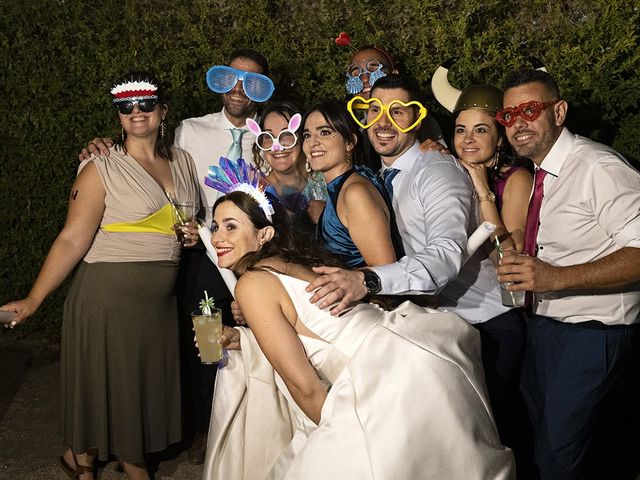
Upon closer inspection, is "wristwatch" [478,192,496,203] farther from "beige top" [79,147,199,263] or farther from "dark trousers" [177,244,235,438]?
"dark trousers" [177,244,235,438]

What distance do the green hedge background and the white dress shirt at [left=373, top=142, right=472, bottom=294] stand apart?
152cm

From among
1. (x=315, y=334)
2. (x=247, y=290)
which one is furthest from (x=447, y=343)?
(x=247, y=290)

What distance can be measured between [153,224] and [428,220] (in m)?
1.55

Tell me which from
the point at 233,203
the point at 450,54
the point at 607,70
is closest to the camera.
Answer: the point at 233,203

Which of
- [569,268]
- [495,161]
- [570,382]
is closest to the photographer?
[569,268]

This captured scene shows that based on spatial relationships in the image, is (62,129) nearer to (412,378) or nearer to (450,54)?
(450,54)

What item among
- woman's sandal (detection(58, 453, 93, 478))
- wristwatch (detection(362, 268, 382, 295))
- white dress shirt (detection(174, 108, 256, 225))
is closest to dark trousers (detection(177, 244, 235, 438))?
white dress shirt (detection(174, 108, 256, 225))


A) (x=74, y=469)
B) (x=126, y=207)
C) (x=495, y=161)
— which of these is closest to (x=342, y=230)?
(x=495, y=161)

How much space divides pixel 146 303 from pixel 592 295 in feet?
7.48

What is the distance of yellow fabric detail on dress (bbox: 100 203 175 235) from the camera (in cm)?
409

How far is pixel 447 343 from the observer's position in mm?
2971

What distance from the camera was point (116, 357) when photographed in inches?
162

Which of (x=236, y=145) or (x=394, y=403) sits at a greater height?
(x=236, y=145)

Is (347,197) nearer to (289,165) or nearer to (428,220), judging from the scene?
(428,220)
